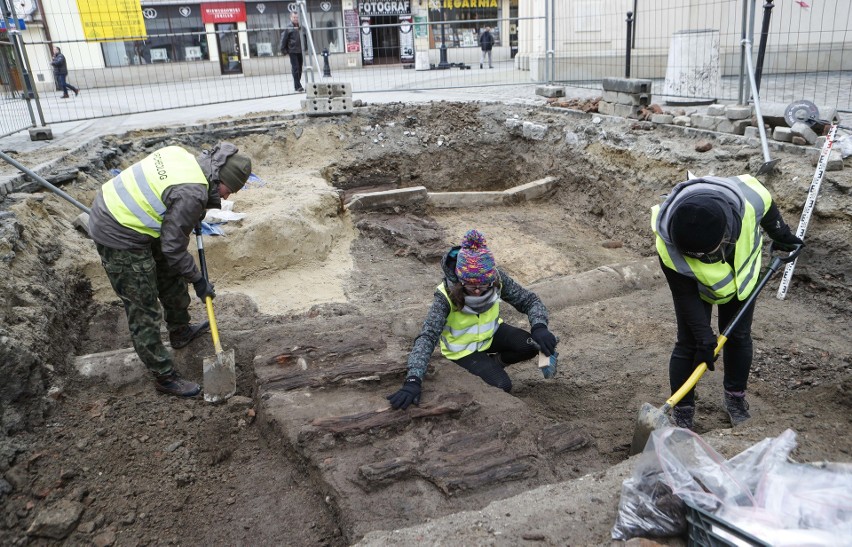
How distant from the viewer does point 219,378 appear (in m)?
3.86

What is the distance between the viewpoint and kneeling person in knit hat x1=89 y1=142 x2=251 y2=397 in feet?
11.7

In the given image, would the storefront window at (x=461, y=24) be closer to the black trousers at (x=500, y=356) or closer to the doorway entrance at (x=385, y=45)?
the doorway entrance at (x=385, y=45)

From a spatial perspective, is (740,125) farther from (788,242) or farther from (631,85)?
(788,242)

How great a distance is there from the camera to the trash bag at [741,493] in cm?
171

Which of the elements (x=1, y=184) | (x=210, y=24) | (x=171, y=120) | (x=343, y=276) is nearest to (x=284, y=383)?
(x=343, y=276)

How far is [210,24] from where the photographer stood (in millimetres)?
23297

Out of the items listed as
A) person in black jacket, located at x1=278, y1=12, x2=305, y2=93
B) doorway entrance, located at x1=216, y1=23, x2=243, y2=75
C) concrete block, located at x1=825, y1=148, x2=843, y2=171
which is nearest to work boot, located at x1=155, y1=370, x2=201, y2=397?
concrete block, located at x1=825, y1=148, x2=843, y2=171

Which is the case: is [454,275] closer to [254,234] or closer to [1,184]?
[254,234]

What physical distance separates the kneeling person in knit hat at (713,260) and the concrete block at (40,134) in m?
8.66

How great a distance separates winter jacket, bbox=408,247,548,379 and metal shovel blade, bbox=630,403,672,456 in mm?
825

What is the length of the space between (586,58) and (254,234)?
28.1 ft

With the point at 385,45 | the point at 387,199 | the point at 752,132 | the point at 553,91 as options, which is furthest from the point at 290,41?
the point at 385,45

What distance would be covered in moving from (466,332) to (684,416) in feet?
4.50

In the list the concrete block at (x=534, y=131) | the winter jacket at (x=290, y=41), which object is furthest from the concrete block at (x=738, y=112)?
the winter jacket at (x=290, y=41)
